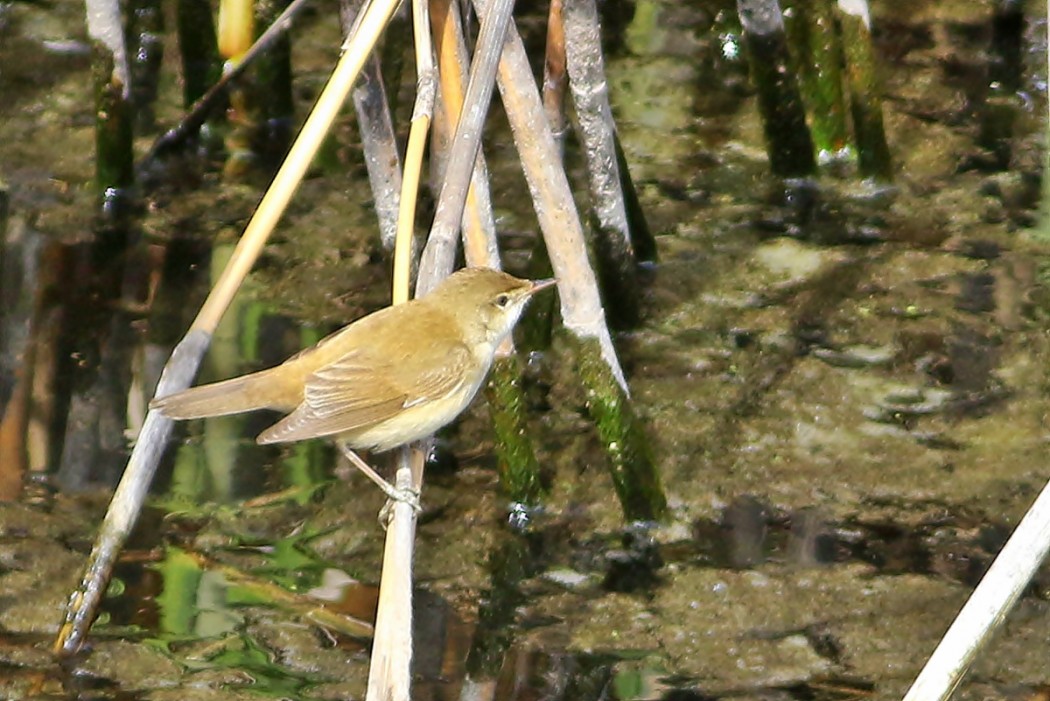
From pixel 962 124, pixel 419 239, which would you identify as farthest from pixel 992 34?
pixel 419 239

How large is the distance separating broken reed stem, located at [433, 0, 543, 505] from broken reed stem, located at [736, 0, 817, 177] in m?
1.90

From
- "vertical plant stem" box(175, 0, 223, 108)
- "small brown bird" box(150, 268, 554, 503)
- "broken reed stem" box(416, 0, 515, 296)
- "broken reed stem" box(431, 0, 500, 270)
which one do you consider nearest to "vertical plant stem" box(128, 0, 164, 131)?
"vertical plant stem" box(175, 0, 223, 108)

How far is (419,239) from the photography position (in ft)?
20.5

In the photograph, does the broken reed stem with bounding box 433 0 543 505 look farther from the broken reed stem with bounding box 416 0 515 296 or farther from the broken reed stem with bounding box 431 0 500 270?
the broken reed stem with bounding box 416 0 515 296

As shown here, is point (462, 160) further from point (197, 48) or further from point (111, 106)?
point (197, 48)

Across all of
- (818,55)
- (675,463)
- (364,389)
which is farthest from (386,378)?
(818,55)

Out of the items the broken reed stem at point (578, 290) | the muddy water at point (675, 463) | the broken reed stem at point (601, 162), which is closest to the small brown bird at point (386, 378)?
the broken reed stem at point (578, 290)

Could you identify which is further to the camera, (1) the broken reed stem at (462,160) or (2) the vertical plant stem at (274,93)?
(2) the vertical plant stem at (274,93)

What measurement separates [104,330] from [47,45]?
242cm

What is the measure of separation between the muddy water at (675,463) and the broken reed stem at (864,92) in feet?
0.50

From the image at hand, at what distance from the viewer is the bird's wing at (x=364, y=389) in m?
3.89

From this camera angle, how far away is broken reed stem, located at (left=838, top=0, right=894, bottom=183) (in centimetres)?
626

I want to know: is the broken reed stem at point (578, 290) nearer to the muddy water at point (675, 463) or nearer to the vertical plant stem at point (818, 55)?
the muddy water at point (675, 463)

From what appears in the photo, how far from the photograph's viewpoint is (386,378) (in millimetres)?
4004
